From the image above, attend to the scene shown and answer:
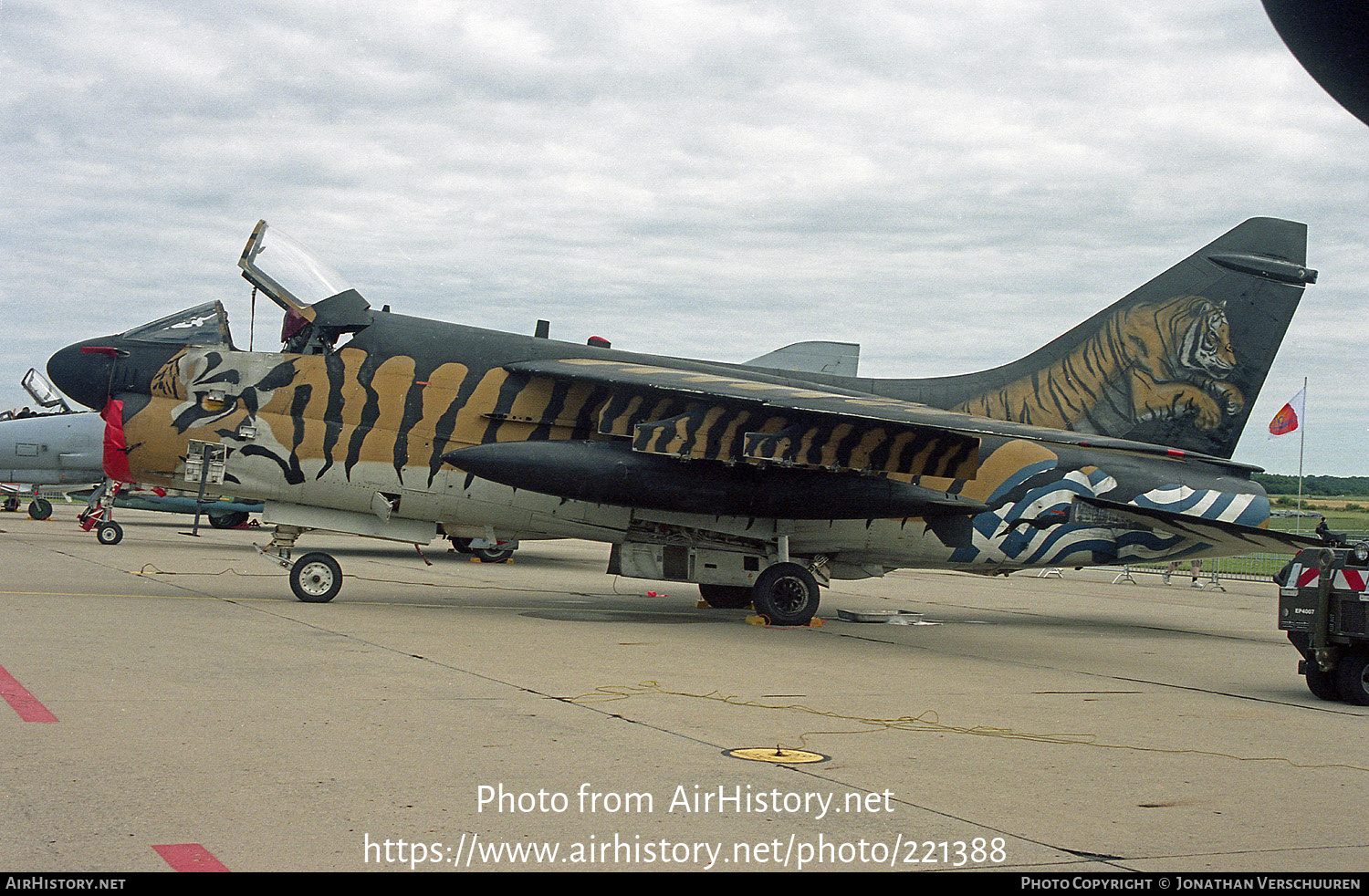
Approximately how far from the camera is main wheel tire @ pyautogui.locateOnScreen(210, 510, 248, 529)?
3534cm

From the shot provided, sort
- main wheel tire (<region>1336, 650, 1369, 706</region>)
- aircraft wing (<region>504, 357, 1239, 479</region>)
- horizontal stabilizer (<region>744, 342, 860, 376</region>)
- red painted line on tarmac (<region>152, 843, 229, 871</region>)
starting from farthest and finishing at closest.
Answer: horizontal stabilizer (<region>744, 342, 860, 376</region>), aircraft wing (<region>504, 357, 1239, 479</region>), main wheel tire (<region>1336, 650, 1369, 706</region>), red painted line on tarmac (<region>152, 843, 229, 871</region>)

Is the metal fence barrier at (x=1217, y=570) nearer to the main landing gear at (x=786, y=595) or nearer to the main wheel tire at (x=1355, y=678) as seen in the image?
the main landing gear at (x=786, y=595)

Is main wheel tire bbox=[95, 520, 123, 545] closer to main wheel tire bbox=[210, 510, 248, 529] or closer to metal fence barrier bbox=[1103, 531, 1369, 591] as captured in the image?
main wheel tire bbox=[210, 510, 248, 529]

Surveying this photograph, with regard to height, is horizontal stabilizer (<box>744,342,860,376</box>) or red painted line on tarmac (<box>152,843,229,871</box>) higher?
horizontal stabilizer (<box>744,342,860,376</box>)

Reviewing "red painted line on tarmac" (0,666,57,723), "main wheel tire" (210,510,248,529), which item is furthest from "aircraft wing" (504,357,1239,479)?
"main wheel tire" (210,510,248,529)

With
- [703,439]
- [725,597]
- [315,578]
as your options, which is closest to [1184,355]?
[703,439]

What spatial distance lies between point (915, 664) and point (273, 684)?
225 inches

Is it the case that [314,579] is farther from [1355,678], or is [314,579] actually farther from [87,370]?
[1355,678]

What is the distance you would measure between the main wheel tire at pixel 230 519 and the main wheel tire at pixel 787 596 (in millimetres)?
26625

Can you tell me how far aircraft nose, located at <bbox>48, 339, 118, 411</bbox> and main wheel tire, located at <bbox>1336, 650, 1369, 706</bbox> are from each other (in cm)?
1300

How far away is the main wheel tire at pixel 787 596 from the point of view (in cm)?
1331

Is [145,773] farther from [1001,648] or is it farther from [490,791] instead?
[1001,648]

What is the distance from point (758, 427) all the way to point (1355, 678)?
632 cm

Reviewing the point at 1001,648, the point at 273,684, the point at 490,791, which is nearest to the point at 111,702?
the point at 273,684
